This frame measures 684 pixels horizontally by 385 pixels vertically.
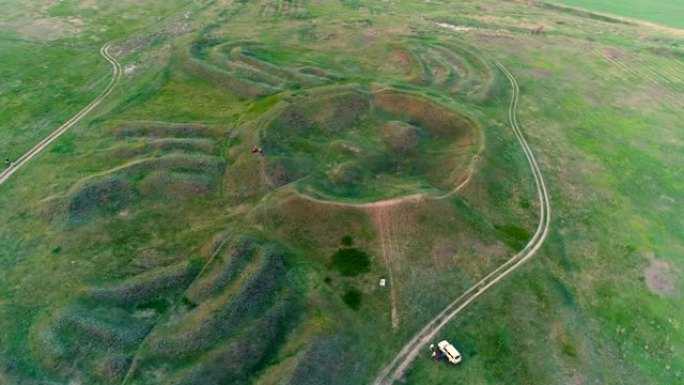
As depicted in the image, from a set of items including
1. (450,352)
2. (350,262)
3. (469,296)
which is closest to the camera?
(450,352)

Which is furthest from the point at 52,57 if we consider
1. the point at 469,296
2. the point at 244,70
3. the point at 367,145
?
the point at 469,296

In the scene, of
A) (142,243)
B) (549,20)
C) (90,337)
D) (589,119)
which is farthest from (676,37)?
(90,337)

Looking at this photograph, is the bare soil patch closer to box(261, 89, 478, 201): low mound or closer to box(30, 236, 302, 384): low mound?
box(261, 89, 478, 201): low mound

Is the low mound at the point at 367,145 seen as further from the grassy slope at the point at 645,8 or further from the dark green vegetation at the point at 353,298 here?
the grassy slope at the point at 645,8

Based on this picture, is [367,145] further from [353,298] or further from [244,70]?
[244,70]

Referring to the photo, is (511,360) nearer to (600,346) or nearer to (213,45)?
(600,346)

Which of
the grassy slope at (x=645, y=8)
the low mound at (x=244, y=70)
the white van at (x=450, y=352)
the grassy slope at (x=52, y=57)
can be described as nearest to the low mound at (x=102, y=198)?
the grassy slope at (x=52, y=57)
